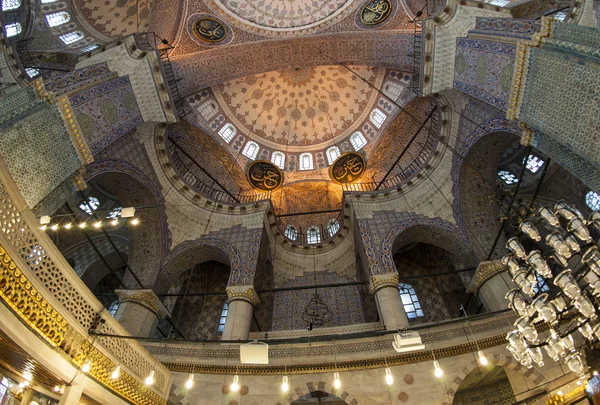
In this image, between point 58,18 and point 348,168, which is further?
point 348,168

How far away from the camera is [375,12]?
11.6 meters

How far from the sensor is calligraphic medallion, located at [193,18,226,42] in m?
11.8

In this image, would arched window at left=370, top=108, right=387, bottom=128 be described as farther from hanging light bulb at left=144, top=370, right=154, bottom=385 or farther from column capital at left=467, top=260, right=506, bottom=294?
hanging light bulb at left=144, top=370, right=154, bottom=385

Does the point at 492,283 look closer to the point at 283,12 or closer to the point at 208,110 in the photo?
the point at 283,12

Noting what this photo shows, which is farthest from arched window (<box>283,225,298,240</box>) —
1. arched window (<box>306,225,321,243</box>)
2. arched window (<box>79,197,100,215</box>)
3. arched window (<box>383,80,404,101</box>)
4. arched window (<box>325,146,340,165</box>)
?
arched window (<box>79,197,100,215</box>)

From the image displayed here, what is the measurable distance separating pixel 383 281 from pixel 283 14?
9.89 metres

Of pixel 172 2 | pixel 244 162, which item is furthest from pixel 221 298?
pixel 172 2

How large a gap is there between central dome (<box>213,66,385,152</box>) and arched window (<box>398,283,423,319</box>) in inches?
284

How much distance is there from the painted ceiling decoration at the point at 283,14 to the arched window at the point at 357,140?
4.65 meters

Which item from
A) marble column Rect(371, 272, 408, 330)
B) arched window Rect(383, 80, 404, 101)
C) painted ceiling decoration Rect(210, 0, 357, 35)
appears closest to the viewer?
marble column Rect(371, 272, 408, 330)

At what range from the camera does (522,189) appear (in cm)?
1146

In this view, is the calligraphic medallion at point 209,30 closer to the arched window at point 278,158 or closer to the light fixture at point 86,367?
the arched window at point 278,158

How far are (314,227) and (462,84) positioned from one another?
748 centimetres

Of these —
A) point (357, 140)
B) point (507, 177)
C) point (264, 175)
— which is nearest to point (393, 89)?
point (357, 140)
